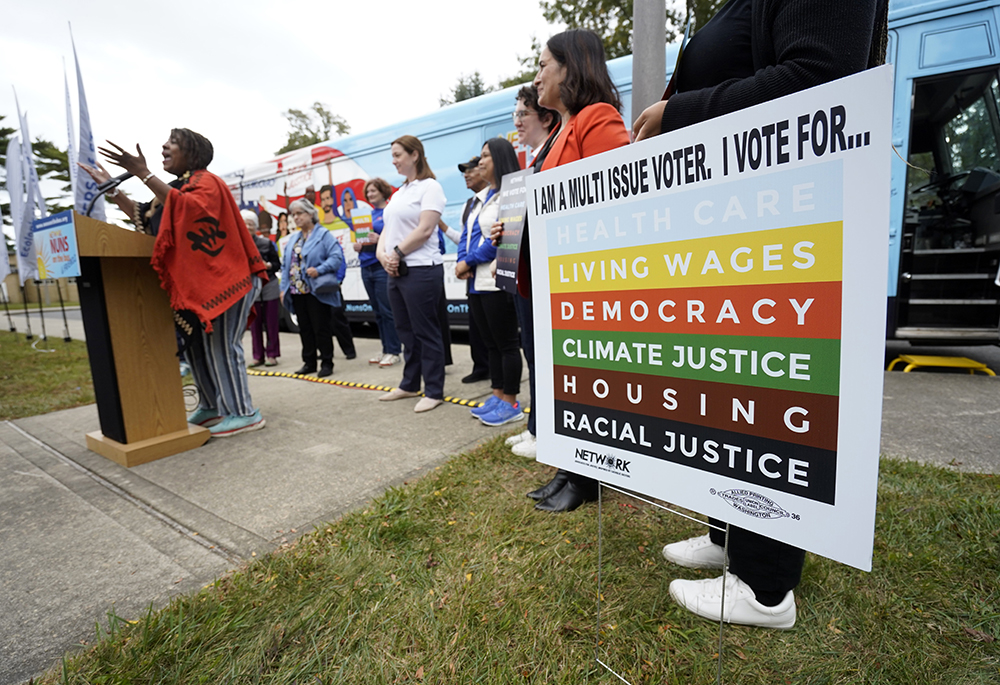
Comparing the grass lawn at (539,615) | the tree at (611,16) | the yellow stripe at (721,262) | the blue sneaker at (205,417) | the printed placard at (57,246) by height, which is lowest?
the grass lawn at (539,615)

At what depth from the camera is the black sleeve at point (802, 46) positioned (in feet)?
3.62

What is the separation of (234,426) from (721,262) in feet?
10.5

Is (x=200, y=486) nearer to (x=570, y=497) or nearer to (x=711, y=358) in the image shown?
(x=570, y=497)

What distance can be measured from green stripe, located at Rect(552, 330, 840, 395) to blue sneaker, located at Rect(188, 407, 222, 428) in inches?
116

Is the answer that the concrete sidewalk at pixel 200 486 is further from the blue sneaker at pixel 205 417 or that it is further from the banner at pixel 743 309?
the banner at pixel 743 309

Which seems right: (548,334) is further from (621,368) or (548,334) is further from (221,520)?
(221,520)

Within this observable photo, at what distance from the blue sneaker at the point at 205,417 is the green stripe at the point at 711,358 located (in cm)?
295

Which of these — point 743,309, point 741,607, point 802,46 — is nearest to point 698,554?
point 741,607

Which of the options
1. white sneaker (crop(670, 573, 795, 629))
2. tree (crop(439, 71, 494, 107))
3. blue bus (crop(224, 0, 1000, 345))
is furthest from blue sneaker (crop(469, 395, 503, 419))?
tree (crop(439, 71, 494, 107))

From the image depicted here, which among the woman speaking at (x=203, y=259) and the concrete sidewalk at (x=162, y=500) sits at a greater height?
the woman speaking at (x=203, y=259)

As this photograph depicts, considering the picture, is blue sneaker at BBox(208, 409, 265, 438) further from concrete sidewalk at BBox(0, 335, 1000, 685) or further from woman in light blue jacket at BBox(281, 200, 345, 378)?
woman in light blue jacket at BBox(281, 200, 345, 378)

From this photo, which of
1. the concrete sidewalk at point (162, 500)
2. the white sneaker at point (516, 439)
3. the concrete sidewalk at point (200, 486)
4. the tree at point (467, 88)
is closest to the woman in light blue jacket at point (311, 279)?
the concrete sidewalk at point (200, 486)

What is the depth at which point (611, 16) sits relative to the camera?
15.3m

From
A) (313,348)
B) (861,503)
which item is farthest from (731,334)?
(313,348)
